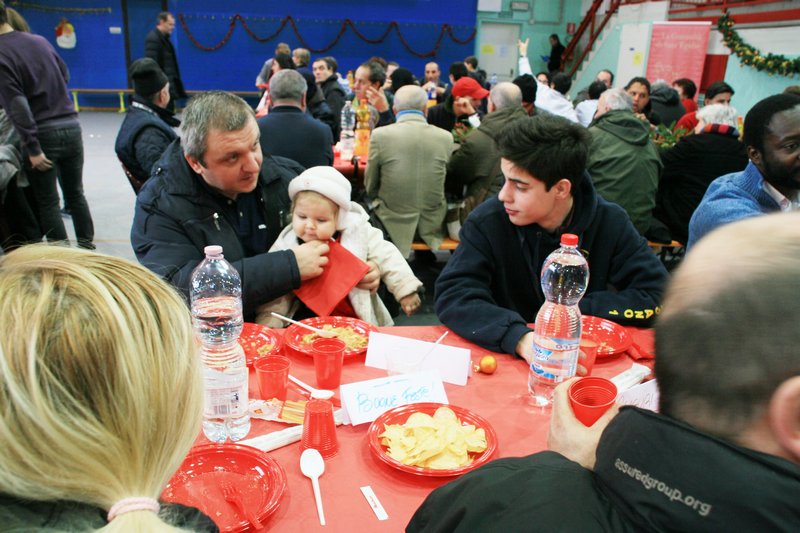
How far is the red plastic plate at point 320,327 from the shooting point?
6.04 feet

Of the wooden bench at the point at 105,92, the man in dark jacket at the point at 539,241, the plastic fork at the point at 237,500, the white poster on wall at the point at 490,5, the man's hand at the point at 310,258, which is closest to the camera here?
the plastic fork at the point at 237,500

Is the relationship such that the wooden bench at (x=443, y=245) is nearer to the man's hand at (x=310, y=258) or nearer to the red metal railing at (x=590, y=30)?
the man's hand at (x=310, y=258)

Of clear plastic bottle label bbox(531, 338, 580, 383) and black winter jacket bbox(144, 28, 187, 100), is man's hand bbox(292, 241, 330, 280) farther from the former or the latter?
black winter jacket bbox(144, 28, 187, 100)

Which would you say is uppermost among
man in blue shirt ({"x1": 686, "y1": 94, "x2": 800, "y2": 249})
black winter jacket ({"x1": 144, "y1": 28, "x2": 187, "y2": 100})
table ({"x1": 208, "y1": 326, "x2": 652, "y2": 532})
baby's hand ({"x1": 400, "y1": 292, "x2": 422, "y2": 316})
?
black winter jacket ({"x1": 144, "y1": 28, "x2": 187, "y2": 100})

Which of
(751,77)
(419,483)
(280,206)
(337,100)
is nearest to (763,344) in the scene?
(419,483)

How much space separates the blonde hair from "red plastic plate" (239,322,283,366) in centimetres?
100

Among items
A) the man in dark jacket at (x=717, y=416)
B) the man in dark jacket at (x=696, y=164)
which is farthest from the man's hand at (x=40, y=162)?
the man in dark jacket at (x=696, y=164)

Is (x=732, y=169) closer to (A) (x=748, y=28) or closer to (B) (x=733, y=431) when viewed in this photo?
(B) (x=733, y=431)

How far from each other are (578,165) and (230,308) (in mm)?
1328

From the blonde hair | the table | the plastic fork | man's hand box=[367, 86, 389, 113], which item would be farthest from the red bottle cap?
man's hand box=[367, 86, 389, 113]

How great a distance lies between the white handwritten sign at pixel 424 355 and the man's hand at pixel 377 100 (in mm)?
4674

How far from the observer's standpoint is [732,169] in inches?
176

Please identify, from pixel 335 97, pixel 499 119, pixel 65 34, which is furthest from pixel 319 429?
pixel 65 34

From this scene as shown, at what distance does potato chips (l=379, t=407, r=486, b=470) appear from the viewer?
1.32m
